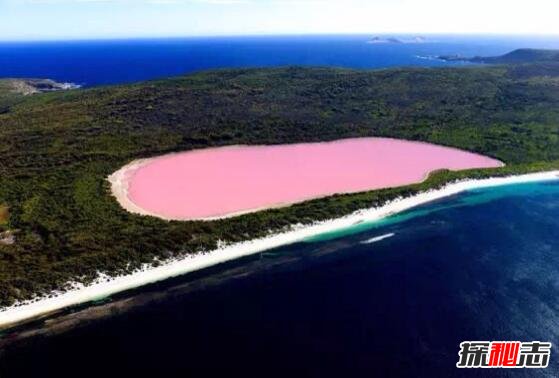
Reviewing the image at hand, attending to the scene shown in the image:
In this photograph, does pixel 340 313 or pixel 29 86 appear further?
pixel 29 86

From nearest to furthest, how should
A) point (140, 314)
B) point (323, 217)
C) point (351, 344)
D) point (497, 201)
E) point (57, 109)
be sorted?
point (351, 344)
point (140, 314)
point (323, 217)
point (497, 201)
point (57, 109)

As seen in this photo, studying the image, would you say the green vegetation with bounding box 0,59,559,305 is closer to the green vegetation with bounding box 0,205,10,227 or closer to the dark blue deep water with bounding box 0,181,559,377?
the green vegetation with bounding box 0,205,10,227

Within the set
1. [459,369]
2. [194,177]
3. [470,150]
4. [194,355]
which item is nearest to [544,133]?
[470,150]

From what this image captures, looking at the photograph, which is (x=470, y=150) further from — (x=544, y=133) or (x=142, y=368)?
(x=142, y=368)

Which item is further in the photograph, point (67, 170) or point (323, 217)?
point (67, 170)

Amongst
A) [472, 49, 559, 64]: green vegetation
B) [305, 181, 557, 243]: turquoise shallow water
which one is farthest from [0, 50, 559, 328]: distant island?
[472, 49, 559, 64]: green vegetation

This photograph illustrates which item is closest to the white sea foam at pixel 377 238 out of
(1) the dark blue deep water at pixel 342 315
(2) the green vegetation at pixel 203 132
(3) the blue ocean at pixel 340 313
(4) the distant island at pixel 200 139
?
(3) the blue ocean at pixel 340 313

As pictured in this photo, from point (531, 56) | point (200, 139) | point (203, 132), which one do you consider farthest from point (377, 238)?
point (531, 56)

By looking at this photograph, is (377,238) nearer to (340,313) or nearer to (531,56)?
(340,313)
